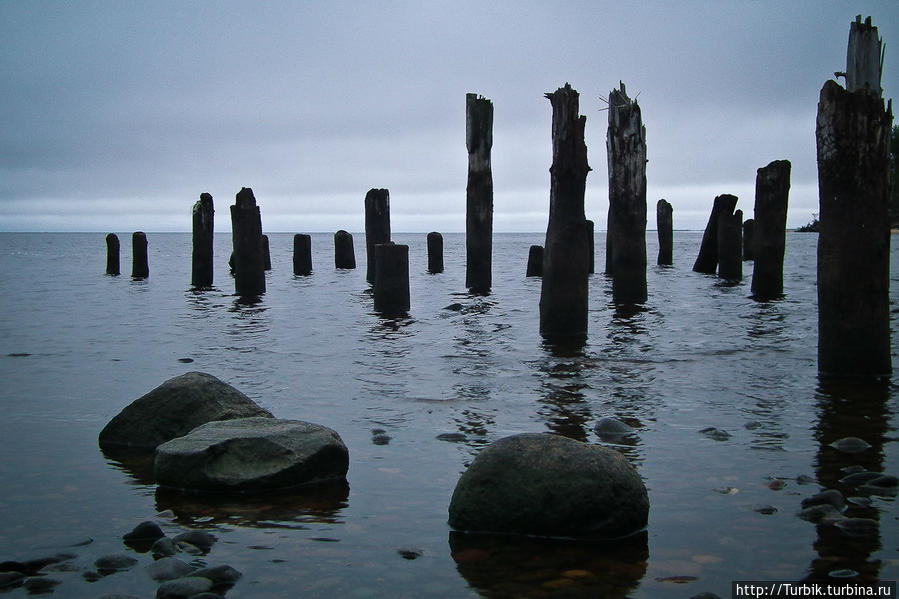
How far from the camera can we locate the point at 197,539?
448 cm

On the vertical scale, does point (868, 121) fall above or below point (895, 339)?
above

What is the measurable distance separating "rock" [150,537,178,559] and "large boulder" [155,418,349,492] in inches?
39.6

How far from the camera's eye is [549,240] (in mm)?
12266

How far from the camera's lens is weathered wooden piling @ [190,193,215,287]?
74.3 ft

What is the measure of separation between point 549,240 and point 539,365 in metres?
2.35

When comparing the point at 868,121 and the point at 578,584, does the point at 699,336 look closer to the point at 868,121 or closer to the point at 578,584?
the point at 868,121

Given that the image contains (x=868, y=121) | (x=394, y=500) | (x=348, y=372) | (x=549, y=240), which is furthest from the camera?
(x=549, y=240)

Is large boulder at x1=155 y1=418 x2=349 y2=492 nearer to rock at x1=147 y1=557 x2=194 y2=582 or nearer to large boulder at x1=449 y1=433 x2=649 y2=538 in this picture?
large boulder at x1=449 y1=433 x2=649 y2=538

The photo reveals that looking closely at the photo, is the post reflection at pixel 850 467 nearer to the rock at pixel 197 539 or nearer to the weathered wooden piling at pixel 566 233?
the rock at pixel 197 539

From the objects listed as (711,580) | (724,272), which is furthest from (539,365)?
(724,272)

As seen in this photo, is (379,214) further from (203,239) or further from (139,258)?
(139,258)

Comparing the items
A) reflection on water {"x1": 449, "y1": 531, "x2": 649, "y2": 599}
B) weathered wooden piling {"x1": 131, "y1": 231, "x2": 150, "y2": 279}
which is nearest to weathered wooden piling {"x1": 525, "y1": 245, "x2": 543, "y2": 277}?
weathered wooden piling {"x1": 131, "y1": 231, "x2": 150, "y2": 279}

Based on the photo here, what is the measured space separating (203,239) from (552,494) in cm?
1992

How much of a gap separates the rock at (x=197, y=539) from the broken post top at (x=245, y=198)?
16.4 meters
